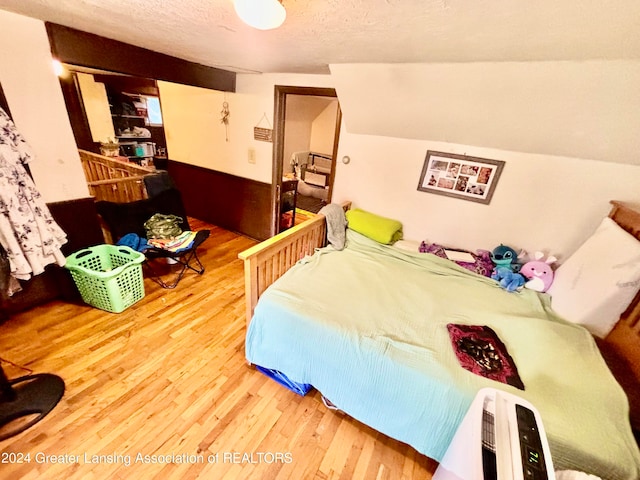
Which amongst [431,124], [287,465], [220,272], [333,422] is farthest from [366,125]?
[287,465]

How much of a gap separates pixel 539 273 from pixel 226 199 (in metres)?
3.58

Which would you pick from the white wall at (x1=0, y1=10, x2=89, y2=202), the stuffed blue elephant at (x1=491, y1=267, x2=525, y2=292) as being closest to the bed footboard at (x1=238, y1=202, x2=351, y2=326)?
the stuffed blue elephant at (x1=491, y1=267, x2=525, y2=292)

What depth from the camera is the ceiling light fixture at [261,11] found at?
87cm

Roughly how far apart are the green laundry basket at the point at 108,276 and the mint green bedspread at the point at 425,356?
126cm

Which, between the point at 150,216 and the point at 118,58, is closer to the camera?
the point at 118,58

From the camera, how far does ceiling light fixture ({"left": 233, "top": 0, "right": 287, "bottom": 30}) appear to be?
87 cm

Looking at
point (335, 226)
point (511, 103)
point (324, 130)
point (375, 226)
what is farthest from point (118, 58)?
point (324, 130)

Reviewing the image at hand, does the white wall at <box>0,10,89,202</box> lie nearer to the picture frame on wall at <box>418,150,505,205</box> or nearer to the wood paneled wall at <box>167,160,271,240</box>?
the wood paneled wall at <box>167,160,271,240</box>

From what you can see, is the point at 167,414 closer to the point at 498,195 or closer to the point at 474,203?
the point at 474,203

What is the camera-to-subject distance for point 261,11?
891 millimetres

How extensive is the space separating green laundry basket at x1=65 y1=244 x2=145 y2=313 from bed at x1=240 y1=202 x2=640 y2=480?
3.91 feet

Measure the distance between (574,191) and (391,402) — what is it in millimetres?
2043

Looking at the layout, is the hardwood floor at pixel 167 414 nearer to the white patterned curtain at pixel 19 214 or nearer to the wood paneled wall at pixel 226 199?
the white patterned curtain at pixel 19 214

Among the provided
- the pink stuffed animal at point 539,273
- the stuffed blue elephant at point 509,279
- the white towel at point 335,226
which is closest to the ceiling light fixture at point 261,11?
the white towel at point 335,226
